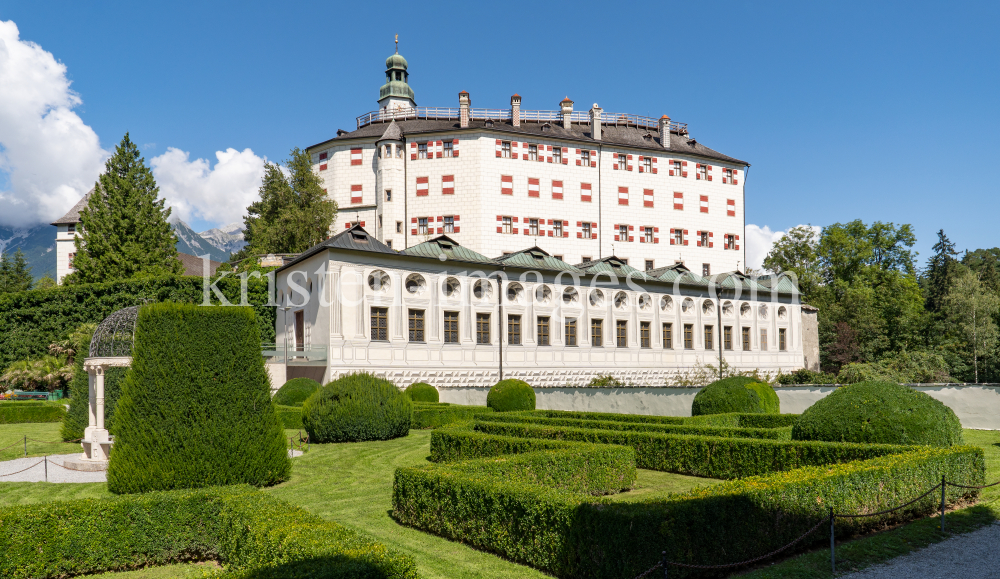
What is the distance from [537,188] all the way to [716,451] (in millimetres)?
34530

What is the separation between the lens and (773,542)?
7867mm

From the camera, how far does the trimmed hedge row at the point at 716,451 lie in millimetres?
11469

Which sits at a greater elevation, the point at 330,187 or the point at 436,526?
the point at 330,187

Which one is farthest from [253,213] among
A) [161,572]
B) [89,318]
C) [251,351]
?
[161,572]

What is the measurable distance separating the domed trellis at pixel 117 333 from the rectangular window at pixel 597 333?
2530 centimetres

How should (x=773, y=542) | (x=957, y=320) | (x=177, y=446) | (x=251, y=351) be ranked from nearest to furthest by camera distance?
(x=773, y=542) → (x=177, y=446) → (x=251, y=351) → (x=957, y=320)

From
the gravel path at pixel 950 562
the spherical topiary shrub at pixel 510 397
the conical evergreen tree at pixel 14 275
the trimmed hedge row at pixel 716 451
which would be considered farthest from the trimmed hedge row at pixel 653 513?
the conical evergreen tree at pixel 14 275

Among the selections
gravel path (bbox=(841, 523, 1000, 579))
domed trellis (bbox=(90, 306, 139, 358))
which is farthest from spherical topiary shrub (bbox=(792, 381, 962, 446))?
domed trellis (bbox=(90, 306, 139, 358))

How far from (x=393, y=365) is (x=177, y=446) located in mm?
20371

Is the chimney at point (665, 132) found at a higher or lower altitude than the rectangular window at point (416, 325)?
higher

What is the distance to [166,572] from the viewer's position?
8.02m

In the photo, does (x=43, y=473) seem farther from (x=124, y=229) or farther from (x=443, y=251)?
(x=124, y=229)

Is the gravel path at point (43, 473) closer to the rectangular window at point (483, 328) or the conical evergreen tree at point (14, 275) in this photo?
the rectangular window at point (483, 328)

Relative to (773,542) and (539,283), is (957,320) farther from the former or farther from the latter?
(773,542)
